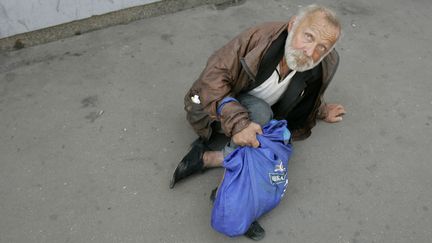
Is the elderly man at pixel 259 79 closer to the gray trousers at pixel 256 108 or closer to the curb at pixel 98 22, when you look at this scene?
the gray trousers at pixel 256 108

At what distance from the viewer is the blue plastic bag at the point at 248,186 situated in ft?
6.23

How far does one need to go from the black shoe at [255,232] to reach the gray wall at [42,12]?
82.2 inches

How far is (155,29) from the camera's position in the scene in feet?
10.6

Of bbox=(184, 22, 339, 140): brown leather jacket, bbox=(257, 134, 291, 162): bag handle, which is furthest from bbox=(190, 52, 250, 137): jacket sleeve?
bbox=(257, 134, 291, 162): bag handle

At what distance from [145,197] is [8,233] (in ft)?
2.27

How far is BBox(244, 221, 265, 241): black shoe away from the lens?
2004mm

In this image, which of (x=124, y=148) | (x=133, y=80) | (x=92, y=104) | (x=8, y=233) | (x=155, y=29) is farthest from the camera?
(x=155, y=29)

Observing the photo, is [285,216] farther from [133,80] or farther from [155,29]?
[155,29]

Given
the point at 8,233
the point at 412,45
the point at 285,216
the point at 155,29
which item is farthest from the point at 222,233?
the point at 412,45

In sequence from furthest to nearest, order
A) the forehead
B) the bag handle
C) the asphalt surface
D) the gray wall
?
the gray wall → the asphalt surface → the bag handle → the forehead

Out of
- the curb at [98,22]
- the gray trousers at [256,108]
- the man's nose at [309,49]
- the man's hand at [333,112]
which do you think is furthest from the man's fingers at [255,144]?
the curb at [98,22]

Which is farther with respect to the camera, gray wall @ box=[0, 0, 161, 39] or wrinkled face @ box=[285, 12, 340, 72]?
gray wall @ box=[0, 0, 161, 39]

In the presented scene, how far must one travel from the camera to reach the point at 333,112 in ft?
8.57

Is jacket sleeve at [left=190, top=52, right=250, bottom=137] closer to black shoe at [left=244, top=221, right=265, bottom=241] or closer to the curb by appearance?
black shoe at [left=244, top=221, right=265, bottom=241]
